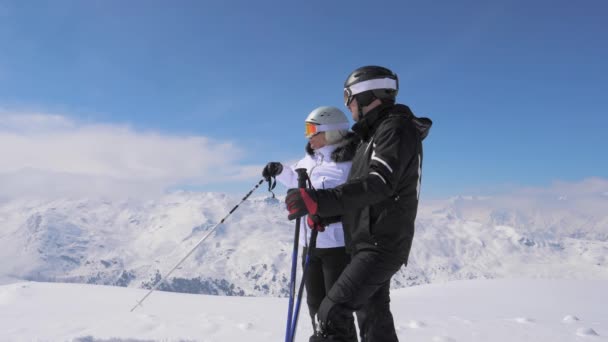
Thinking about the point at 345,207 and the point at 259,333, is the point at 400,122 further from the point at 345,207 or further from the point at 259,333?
the point at 259,333

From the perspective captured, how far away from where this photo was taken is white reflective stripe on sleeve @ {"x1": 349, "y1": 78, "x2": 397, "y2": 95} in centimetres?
364

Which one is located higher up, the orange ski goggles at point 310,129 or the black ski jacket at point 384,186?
the orange ski goggles at point 310,129

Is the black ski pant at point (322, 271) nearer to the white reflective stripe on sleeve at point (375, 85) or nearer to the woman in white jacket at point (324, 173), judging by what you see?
the woman in white jacket at point (324, 173)

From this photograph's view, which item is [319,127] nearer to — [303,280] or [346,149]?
[346,149]

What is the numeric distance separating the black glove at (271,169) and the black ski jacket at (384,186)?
158 centimetres

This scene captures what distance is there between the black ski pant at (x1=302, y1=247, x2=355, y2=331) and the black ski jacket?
68 cm

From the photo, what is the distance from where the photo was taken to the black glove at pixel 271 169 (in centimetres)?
511

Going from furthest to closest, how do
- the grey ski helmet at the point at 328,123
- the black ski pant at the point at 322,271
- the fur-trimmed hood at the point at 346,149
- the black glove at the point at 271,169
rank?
the black glove at the point at 271,169
the grey ski helmet at the point at 328,123
the fur-trimmed hood at the point at 346,149
the black ski pant at the point at 322,271

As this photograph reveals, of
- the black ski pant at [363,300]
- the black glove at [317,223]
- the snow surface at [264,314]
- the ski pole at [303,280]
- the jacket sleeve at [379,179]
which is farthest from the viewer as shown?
the snow surface at [264,314]

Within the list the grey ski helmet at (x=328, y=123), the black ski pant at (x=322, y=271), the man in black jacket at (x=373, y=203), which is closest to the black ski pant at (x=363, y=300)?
the man in black jacket at (x=373, y=203)

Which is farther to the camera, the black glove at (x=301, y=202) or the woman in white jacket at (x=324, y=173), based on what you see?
the woman in white jacket at (x=324, y=173)

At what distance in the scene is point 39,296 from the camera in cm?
1014

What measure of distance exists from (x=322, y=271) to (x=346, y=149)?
1.40m

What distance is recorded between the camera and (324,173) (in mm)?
4625
